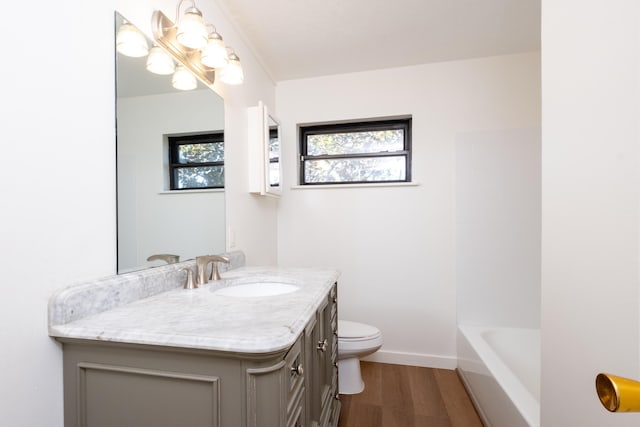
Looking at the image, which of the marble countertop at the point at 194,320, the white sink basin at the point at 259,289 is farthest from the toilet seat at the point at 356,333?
the marble countertop at the point at 194,320

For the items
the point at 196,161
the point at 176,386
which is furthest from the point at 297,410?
the point at 196,161

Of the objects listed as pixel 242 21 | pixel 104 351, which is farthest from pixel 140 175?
pixel 242 21

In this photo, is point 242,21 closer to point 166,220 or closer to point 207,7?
point 207,7

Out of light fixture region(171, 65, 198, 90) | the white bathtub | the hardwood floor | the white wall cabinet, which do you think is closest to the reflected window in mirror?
the white wall cabinet

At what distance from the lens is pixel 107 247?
938mm

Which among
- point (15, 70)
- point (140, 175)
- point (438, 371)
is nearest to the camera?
point (15, 70)

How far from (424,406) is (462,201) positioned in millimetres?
1384

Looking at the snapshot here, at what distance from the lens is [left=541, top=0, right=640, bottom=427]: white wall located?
569 mm

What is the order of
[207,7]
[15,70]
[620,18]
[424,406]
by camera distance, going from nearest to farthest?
1. [620,18]
2. [15,70]
3. [207,7]
4. [424,406]

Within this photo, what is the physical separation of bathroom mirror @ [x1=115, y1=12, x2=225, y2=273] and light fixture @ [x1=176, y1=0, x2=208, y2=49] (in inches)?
5.1

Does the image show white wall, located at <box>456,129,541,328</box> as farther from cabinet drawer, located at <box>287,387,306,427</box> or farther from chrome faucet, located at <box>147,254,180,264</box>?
chrome faucet, located at <box>147,254,180,264</box>

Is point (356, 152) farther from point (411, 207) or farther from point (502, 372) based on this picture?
point (502, 372)

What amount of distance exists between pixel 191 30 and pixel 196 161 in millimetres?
548

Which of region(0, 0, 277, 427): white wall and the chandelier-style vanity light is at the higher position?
the chandelier-style vanity light
